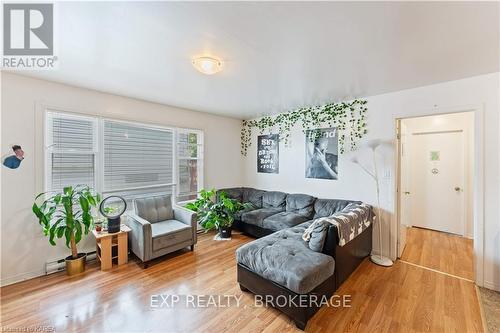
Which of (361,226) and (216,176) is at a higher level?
(216,176)

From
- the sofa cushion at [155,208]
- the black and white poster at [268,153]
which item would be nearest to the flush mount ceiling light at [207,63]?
the sofa cushion at [155,208]

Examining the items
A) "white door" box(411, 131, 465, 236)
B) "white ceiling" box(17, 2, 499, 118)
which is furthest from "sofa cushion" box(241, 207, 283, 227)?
"white door" box(411, 131, 465, 236)

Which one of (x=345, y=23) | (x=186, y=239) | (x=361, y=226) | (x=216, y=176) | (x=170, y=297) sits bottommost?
(x=170, y=297)

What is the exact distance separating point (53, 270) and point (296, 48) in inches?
156

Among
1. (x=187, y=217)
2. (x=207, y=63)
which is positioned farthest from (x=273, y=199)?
(x=207, y=63)

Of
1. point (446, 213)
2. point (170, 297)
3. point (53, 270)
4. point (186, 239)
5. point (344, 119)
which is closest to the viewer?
point (170, 297)

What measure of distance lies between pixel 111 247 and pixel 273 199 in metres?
2.87

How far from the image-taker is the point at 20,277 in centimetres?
253

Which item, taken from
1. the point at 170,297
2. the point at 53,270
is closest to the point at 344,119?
the point at 170,297

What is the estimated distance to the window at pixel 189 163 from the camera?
4.24 meters

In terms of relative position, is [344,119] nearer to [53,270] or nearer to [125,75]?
[125,75]

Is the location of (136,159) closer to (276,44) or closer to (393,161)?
(276,44)

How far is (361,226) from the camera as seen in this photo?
9.26 feet

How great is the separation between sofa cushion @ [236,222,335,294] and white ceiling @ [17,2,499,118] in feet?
6.53
